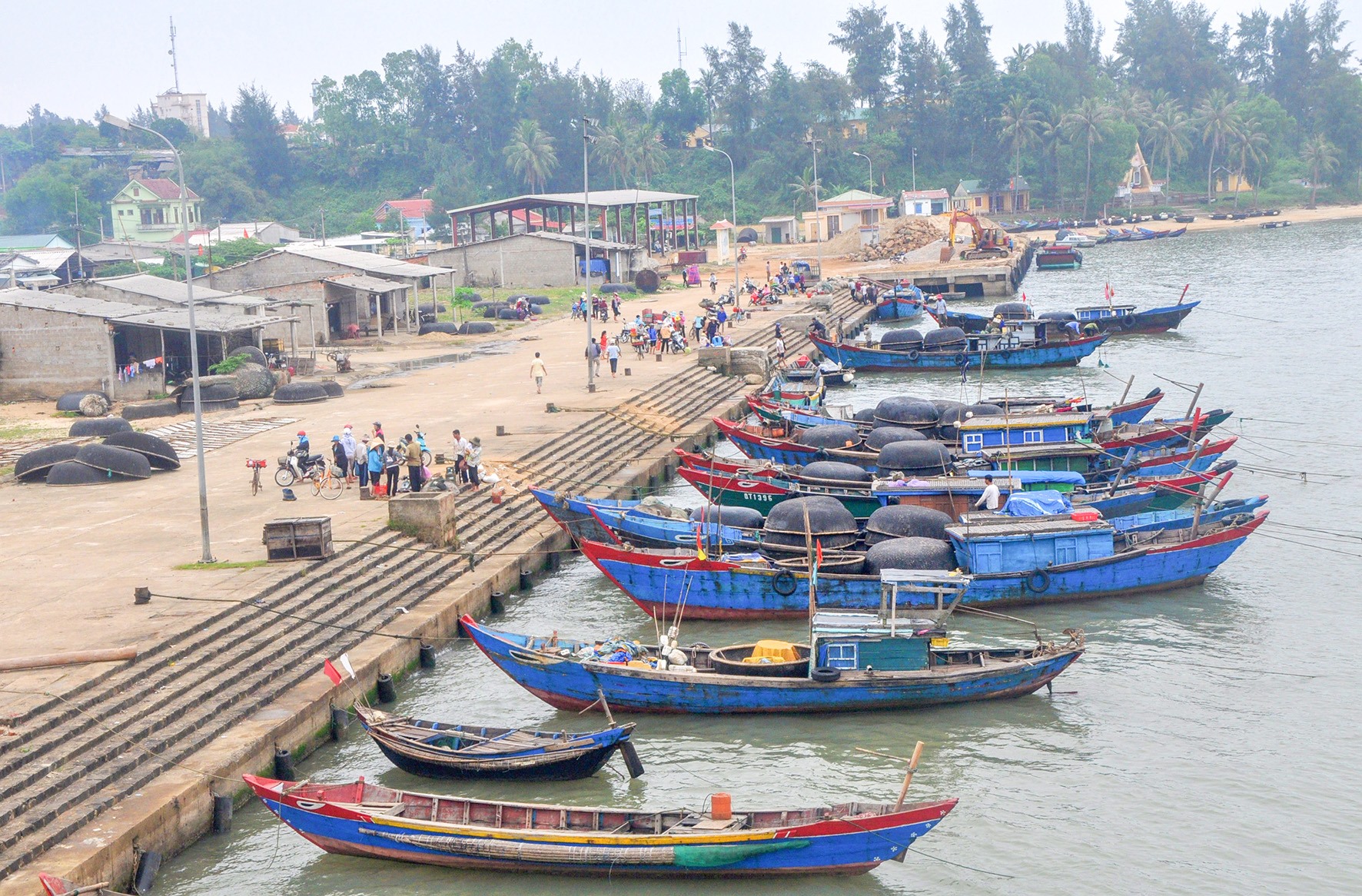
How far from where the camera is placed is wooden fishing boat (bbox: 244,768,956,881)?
1686cm

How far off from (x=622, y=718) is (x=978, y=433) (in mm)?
16456

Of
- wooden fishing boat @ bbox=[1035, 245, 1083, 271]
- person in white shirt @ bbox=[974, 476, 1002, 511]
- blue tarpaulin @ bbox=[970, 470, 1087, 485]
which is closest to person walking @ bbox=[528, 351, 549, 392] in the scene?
blue tarpaulin @ bbox=[970, 470, 1087, 485]

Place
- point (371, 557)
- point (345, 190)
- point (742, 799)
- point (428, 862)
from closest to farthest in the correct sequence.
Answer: point (428, 862) → point (742, 799) → point (371, 557) → point (345, 190)

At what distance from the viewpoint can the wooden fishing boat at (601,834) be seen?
16859 millimetres

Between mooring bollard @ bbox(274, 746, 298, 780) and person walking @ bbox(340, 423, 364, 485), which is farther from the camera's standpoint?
person walking @ bbox(340, 423, 364, 485)

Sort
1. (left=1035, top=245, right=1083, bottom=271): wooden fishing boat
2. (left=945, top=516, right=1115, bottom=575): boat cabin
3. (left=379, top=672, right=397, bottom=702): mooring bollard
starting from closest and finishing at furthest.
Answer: (left=379, top=672, right=397, bottom=702): mooring bollard, (left=945, top=516, right=1115, bottom=575): boat cabin, (left=1035, top=245, right=1083, bottom=271): wooden fishing boat

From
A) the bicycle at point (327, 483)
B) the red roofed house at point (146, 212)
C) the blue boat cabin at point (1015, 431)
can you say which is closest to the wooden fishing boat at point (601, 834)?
the bicycle at point (327, 483)

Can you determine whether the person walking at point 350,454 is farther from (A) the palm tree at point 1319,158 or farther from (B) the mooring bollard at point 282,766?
(A) the palm tree at point 1319,158

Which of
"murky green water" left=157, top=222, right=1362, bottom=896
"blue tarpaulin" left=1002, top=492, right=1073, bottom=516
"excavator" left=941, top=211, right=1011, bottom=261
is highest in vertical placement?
"excavator" left=941, top=211, right=1011, bottom=261

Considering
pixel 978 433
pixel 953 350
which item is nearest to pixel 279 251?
pixel 953 350

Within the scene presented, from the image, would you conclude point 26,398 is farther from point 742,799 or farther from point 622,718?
point 742,799

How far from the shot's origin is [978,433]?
35.7 m

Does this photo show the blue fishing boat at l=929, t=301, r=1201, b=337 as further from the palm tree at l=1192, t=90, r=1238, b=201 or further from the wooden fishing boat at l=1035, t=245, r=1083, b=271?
the palm tree at l=1192, t=90, r=1238, b=201

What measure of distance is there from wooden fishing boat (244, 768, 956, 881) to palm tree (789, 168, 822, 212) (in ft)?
369
